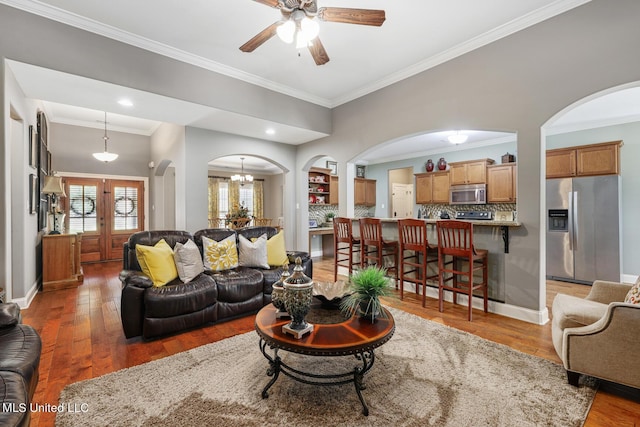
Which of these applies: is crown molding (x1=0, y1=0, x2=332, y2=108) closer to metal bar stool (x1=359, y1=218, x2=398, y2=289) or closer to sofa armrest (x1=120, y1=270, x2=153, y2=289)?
metal bar stool (x1=359, y1=218, x2=398, y2=289)

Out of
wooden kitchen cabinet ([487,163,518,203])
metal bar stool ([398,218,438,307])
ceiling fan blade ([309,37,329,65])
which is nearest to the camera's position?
ceiling fan blade ([309,37,329,65])

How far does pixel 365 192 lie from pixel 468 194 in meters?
2.88

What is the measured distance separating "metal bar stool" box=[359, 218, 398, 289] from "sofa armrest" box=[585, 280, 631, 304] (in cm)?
221

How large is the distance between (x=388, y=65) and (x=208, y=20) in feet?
7.79

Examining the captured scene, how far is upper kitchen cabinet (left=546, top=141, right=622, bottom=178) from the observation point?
464 centimetres

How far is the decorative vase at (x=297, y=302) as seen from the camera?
6.04ft

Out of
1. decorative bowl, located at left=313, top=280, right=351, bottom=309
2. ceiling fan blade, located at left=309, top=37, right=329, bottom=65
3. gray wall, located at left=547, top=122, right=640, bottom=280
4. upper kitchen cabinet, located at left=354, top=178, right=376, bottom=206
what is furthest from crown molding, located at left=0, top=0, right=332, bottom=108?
gray wall, located at left=547, top=122, right=640, bottom=280

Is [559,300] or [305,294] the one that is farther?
[559,300]

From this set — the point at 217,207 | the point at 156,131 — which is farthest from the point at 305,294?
the point at 217,207

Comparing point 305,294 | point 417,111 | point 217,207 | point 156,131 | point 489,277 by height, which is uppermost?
point 156,131

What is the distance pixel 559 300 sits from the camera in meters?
2.52

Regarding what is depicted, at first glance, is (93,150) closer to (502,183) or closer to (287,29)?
(287,29)

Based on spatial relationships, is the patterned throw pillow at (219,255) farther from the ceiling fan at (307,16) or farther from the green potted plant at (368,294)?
the ceiling fan at (307,16)

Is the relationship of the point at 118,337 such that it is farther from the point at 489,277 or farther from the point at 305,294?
the point at 489,277
